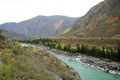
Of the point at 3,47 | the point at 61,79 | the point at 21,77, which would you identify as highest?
the point at 3,47

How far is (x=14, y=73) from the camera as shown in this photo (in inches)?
603

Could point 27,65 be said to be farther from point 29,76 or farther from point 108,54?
point 108,54

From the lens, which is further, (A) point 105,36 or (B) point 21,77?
Result: (A) point 105,36

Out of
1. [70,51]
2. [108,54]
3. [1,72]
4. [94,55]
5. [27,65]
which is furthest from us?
[70,51]

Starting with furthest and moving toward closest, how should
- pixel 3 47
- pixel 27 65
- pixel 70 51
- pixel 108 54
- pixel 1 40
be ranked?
pixel 70 51
pixel 108 54
pixel 1 40
pixel 3 47
pixel 27 65

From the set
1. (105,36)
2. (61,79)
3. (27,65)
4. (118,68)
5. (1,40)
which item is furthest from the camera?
(105,36)

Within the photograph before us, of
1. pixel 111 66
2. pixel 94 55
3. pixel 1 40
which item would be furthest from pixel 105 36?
pixel 1 40

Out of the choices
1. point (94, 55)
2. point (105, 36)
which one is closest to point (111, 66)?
point (94, 55)

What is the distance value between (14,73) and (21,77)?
523mm

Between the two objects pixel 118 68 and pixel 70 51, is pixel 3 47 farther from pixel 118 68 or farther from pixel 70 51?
pixel 70 51

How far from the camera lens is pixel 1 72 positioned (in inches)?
572

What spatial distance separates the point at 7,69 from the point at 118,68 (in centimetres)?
6899

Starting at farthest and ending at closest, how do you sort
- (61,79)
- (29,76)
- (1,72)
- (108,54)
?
(108,54) → (61,79) → (29,76) → (1,72)

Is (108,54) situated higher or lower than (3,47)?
lower
